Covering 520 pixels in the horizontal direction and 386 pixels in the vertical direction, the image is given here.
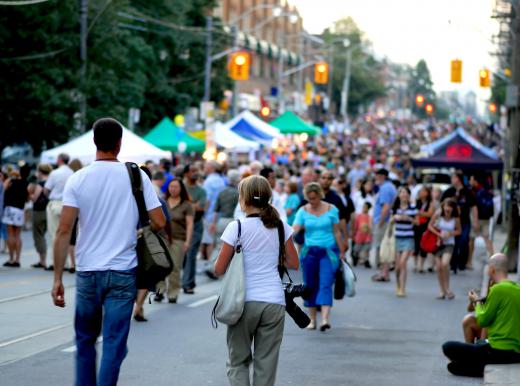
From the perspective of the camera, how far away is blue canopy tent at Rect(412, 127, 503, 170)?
112 feet

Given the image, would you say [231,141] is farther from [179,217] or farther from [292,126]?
[179,217]

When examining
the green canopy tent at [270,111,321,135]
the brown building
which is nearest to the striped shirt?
the green canopy tent at [270,111,321,135]

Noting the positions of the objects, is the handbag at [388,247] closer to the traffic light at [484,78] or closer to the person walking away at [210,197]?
the person walking away at [210,197]

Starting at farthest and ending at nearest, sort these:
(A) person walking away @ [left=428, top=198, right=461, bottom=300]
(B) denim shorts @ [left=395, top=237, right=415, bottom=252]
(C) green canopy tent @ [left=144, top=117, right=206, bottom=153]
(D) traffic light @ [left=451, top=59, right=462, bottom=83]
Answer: (D) traffic light @ [left=451, top=59, right=462, bottom=83] < (C) green canopy tent @ [left=144, top=117, right=206, bottom=153] < (B) denim shorts @ [left=395, top=237, right=415, bottom=252] < (A) person walking away @ [left=428, top=198, right=461, bottom=300]

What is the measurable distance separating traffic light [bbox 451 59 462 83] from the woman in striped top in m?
31.7

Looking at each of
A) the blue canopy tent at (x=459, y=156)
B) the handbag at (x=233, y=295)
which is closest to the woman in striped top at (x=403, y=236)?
the handbag at (x=233, y=295)

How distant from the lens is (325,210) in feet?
43.6

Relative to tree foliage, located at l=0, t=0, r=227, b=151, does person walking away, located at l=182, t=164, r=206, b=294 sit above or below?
below

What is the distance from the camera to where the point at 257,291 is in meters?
7.14

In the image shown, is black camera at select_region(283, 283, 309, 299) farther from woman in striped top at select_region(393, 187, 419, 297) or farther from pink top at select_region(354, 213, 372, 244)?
pink top at select_region(354, 213, 372, 244)

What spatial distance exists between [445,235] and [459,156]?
17551 mm

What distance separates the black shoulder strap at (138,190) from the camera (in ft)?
22.6

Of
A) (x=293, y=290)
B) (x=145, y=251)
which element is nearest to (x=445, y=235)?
(x=293, y=290)

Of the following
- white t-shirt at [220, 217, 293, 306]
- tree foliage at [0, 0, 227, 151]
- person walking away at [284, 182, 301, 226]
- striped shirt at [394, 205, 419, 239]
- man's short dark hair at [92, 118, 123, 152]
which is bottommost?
striped shirt at [394, 205, 419, 239]
